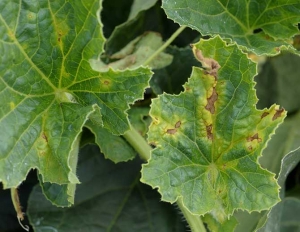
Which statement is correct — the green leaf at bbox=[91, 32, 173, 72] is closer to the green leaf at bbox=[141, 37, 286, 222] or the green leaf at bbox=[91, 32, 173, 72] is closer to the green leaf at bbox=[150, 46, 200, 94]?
the green leaf at bbox=[150, 46, 200, 94]

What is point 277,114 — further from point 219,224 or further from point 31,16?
point 31,16

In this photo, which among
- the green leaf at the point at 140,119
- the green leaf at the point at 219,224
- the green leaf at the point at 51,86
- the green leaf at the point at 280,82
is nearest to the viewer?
the green leaf at the point at 51,86

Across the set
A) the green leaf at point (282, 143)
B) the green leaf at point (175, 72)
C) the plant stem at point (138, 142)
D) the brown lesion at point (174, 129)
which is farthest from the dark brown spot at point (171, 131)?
the green leaf at point (282, 143)

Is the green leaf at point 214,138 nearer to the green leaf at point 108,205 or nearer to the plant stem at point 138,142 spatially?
the plant stem at point 138,142

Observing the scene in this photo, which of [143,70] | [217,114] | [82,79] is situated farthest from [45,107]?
[217,114]

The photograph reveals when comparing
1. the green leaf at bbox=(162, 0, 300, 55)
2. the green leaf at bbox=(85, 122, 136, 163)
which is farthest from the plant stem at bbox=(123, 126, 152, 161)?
the green leaf at bbox=(162, 0, 300, 55)

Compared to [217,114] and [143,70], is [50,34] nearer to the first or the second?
[143,70]

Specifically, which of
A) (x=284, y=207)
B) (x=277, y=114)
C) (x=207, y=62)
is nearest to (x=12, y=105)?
(x=207, y=62)
